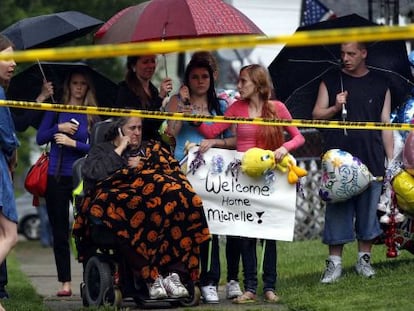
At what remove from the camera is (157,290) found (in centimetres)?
875

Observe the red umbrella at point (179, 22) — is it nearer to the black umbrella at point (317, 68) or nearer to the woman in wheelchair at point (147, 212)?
the black umbrella at point (317, 68)

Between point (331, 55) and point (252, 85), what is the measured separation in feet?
3.15

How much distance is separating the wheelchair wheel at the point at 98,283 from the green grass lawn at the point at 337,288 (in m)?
0.50

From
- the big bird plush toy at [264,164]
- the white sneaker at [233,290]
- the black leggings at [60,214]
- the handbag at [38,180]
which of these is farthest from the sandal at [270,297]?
the handbag at [38,180]

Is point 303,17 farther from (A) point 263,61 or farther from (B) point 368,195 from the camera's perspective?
(B) point 368,195

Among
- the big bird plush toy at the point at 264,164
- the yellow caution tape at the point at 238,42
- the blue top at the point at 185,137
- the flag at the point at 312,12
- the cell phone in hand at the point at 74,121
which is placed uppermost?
the flag at the point at 312,12

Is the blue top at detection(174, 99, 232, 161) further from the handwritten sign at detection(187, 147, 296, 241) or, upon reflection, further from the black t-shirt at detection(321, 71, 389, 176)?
the black t-shirt at detection(321, 71, 389, 176)

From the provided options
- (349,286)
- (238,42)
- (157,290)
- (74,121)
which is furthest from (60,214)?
(238,42)

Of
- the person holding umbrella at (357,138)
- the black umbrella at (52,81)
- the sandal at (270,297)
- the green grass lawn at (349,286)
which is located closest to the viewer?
the green grass lawn at (349,286)

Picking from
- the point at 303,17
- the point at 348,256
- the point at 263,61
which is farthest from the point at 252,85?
the point at 263,61

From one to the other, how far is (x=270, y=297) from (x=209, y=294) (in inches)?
18.2

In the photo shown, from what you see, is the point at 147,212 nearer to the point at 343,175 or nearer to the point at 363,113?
the point at 343,175

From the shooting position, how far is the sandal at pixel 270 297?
921 cm

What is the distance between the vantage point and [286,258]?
12648 millimetres
